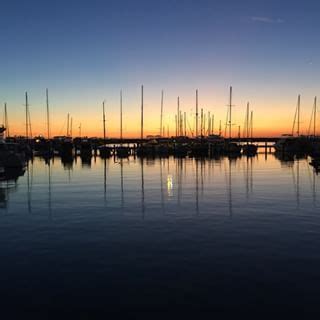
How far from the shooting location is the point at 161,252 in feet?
42.3

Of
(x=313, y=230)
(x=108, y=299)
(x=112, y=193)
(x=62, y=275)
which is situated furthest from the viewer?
(x=112, y=193)

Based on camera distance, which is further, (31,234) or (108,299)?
(31,234)

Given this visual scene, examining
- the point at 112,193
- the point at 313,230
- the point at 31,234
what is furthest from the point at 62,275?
the point at 112,193

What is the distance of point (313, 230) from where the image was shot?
1573cm

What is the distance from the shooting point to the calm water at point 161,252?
30.5ft

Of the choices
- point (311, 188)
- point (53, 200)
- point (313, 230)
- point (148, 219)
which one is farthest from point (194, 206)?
point (311, 188)

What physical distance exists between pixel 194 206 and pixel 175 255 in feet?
30.3

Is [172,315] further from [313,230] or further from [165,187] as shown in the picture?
[165,187]

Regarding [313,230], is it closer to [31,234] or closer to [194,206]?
[194,206]

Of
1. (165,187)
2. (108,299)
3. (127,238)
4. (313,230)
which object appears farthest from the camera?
(165,187)

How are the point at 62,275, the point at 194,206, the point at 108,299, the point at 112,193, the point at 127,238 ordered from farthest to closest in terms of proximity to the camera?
the point at 112,193 < the point at 194,206 < the point at 127,238 < the point at 62,275 < the point at 108,299

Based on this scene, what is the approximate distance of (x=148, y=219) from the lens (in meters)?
18.2

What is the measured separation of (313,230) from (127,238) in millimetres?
7237

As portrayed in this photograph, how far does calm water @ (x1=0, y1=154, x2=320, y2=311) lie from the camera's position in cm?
930
